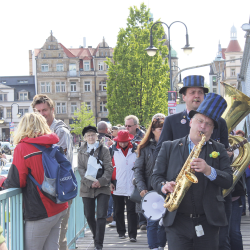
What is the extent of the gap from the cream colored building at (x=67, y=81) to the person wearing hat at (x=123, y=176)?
5938 cm

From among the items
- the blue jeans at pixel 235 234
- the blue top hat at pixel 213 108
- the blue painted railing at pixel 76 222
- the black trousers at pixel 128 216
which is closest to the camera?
the blue top hat at pixel 213 108

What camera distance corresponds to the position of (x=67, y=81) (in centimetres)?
6675

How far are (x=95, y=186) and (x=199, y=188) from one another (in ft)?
9.95

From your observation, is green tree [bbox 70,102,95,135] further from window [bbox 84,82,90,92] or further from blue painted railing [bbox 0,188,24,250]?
blue painted railing [bbox 0,188,24,250]

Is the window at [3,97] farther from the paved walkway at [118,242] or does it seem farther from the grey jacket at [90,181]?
the grey jacket at [90,181]

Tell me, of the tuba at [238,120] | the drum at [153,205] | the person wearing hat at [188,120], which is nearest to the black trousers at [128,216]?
the tuba at [238,120]

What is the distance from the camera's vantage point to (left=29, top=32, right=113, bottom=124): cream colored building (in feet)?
218

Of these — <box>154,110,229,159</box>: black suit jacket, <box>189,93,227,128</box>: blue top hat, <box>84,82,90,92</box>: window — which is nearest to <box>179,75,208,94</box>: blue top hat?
<box>154,110,229,159</box>: black suit jacket

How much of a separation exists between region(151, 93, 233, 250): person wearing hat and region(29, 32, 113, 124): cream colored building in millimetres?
62970

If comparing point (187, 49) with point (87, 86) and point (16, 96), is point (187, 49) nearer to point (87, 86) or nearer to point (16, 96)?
point (87, 86)

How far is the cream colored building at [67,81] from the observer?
66.5m

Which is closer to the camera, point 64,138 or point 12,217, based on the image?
point 12,217

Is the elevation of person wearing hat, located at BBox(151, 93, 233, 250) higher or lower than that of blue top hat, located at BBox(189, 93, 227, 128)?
lower

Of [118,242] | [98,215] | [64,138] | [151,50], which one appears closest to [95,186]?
[98,215]
